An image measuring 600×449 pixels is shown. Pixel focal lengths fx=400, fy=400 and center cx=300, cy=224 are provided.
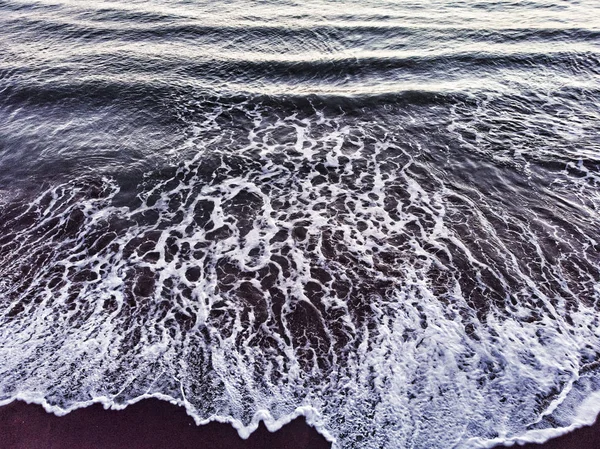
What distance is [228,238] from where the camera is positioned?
412 inches

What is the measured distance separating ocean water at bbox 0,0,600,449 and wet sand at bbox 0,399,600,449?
204mm

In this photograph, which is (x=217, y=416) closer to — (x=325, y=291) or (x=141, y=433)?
(x=141, y=433)

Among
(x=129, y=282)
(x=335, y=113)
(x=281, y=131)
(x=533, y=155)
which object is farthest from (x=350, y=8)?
(x=129, y=282)

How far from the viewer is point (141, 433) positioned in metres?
6.53

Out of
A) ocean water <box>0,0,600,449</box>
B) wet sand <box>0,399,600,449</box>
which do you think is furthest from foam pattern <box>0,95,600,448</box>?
wet sand <box>0,399,600,449</box>

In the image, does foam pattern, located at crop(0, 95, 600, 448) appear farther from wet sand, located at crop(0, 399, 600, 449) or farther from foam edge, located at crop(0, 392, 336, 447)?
wet sand, located at crop(0, 399, 600, 449)

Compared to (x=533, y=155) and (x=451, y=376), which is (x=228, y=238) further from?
(x=533, y=155)

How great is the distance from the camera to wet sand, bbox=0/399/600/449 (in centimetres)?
636

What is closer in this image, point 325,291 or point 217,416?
point 217,416

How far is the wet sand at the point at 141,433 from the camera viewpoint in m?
6.36

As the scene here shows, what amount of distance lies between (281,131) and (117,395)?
10341mm

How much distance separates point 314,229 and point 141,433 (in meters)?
6.02

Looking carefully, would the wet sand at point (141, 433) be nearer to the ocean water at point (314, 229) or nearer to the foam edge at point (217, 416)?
the foam edge at point (217, 416)

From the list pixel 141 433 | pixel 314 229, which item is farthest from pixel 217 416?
pixel 314 229
